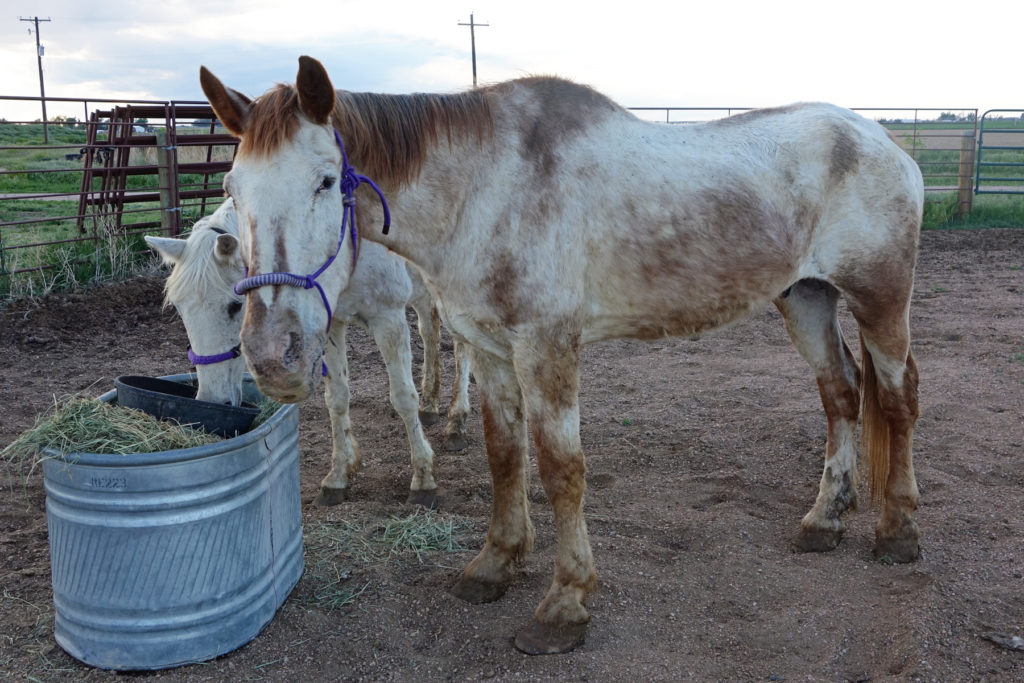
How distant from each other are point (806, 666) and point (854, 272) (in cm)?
163

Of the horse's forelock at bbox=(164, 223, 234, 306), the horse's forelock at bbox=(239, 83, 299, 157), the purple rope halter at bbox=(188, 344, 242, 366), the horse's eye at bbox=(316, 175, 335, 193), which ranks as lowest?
the purple rope halter at bbox=(188, 344, 242, 366)

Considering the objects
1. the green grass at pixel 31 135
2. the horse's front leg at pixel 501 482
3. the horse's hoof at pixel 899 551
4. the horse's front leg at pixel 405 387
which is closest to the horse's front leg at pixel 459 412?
the horse's front leg at pixel 405 387

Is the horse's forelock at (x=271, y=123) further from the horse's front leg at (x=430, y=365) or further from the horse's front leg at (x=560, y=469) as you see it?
the horse's front leg at (x=430, y=365)

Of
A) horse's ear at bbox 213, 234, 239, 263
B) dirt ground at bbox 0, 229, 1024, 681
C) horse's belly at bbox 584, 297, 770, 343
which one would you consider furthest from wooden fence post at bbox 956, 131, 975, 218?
horse's ear at bbox 213, 234, 239, 263

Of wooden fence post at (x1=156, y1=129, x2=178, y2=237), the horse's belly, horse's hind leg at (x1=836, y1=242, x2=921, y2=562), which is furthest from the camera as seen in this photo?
wooden fence post at (x1=156, y1=129, x2=178, y2=237)

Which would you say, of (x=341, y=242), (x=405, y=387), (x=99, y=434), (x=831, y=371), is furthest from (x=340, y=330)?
(x=831, y=371)

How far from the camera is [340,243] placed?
2.30m

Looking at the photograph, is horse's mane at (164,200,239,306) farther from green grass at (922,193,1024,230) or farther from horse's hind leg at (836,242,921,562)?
green grass at (922,193,1024,230)

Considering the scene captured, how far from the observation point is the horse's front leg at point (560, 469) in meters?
2.69

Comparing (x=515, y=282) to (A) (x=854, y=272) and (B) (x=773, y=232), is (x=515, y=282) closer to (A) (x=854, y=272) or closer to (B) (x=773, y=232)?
(B) (x=773, y=232)

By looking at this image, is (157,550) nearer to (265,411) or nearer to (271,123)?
(265,411)

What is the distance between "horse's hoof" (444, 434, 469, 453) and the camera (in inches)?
194

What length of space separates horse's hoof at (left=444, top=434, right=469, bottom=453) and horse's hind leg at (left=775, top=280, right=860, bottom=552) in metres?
2.20

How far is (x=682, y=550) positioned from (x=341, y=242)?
2156 millimetres
